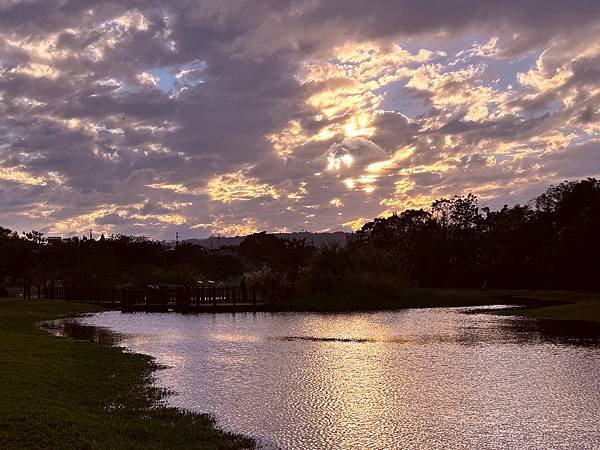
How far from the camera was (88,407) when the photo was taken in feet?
43.9

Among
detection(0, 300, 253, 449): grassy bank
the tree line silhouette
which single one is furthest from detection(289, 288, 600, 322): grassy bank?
detection(0, 300, 253, 449): grassy bank

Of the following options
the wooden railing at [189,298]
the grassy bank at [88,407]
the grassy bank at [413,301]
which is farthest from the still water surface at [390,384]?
the wooden railing at [189,298]

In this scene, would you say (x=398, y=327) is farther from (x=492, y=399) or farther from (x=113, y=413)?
(x=113, y=413)

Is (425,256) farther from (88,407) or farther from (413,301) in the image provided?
(88,407)

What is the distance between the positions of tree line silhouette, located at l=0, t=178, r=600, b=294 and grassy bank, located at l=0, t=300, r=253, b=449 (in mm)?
31193

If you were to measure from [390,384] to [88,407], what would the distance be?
24.7 feet

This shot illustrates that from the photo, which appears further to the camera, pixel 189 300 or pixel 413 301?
pixel 189 300

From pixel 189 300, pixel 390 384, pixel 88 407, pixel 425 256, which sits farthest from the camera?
pixel 425 256

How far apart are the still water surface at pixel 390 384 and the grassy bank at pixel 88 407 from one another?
783mm

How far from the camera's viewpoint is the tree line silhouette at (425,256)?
52.4 m

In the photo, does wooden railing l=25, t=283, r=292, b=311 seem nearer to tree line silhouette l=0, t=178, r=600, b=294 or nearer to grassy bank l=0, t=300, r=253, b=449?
tree line silhouette l=0, t=178, r=600, b=294

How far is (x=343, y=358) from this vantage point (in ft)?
69.7

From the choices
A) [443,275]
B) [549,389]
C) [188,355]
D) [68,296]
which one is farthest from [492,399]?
[443,275]

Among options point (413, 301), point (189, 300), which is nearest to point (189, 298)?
point (189, 300)
